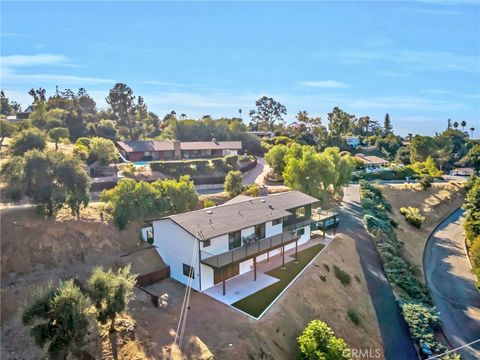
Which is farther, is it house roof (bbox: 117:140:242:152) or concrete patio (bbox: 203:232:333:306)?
house roof (bbox: 117:140:242:152)

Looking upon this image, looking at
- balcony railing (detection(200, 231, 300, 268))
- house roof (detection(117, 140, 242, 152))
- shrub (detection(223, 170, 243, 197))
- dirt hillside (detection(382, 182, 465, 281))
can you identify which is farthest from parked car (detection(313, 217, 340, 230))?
house roof (detection(117, 140, 242, 152))

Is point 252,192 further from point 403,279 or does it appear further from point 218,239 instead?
point 403,279

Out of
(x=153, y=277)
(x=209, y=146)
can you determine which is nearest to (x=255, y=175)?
(x=209, y=146)

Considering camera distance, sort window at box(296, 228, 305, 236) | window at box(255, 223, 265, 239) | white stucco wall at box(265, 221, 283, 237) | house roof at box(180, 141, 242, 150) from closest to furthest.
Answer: window at box(255, 223, 265, 239)
white stucco wall at box(265, 221, 283, 237)
window at box(296, 228, 305, 236)
house roof at box(180, 141, 242, 150)

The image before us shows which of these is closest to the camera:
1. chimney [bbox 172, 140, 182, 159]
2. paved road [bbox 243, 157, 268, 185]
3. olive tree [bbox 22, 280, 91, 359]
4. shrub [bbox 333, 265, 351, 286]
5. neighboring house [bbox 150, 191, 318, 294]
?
olive tree [bbox 22, 280, 91, 359]

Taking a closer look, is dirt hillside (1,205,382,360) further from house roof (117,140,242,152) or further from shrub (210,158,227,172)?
house roof (117,140,242,152)
